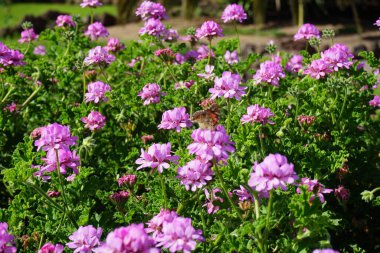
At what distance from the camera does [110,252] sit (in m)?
1.34

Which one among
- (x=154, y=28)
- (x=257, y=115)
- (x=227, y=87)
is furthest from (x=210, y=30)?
(x=257, y=115)

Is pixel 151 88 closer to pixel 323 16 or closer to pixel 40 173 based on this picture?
pixel 40 173

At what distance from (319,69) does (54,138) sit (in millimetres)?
1318

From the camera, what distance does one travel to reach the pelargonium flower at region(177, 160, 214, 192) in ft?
6.22

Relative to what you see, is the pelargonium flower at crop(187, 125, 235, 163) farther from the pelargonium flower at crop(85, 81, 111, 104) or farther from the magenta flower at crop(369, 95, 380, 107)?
the magenta flower at crop(369, 95, 380, 107)

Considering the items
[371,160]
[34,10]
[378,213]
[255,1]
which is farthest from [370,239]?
[34,10]

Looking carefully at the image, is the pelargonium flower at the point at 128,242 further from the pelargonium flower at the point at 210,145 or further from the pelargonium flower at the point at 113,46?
the pelargonium flower at the point at 113,46

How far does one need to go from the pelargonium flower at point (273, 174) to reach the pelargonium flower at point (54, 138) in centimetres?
72

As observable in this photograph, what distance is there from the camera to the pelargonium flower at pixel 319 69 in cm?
271

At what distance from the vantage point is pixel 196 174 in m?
1.90

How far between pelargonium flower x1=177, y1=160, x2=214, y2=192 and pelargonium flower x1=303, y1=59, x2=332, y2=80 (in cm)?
102

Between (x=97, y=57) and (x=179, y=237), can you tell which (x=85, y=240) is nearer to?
(x=179, y=237)

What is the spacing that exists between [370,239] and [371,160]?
0.36m

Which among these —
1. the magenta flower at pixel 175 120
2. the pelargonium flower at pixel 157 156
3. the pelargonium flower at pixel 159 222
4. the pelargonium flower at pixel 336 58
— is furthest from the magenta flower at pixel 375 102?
the pelargonium flower at pixel 159 222
